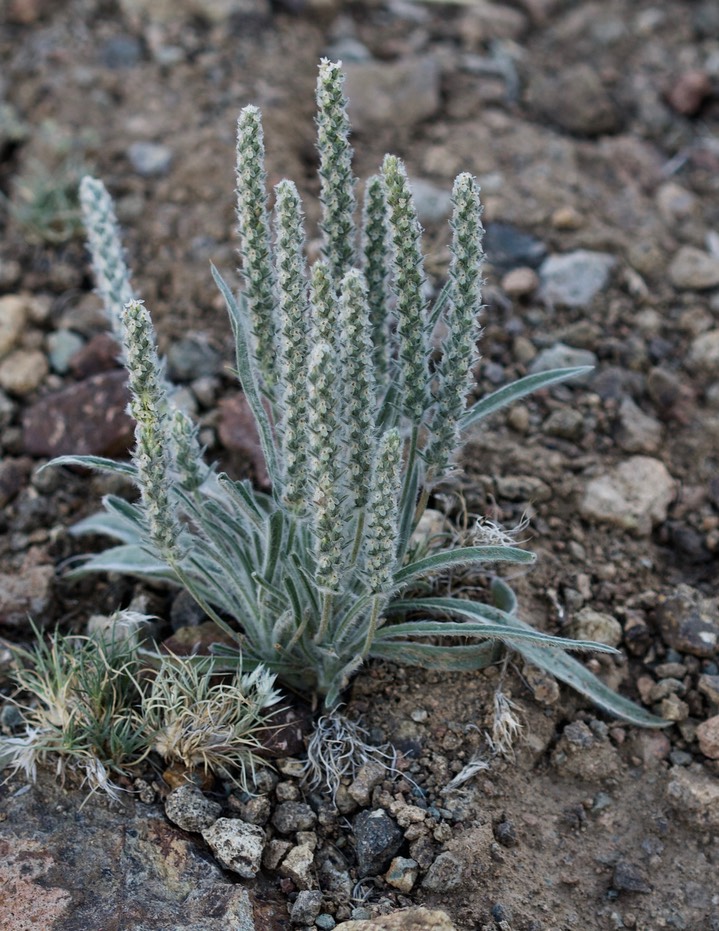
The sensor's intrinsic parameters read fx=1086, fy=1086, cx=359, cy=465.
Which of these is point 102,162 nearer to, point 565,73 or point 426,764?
point 565,73

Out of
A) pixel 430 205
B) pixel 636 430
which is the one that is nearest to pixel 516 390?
pixel 636 430

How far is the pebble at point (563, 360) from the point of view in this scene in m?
4.21

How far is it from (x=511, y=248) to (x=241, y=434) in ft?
5.29


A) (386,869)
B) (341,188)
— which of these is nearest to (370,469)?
(341,188)

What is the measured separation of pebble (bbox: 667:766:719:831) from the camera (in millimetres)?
3064

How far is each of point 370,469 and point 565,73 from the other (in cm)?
382

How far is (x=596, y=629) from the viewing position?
3428mm

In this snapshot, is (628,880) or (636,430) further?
(636,430)

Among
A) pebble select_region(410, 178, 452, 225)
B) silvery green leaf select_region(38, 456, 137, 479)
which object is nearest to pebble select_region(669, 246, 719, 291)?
pebble select_region(410, 178, 452, 225)

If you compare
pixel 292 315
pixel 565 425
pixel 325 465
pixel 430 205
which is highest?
pixel 292 315

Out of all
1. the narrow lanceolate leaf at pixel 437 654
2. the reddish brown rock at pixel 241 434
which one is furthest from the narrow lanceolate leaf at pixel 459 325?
the reddish brown rock at pixel 241 434

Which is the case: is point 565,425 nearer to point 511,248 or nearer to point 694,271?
point 511,248

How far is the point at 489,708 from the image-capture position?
3.19 meters

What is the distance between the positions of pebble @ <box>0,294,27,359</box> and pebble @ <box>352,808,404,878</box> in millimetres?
2485
